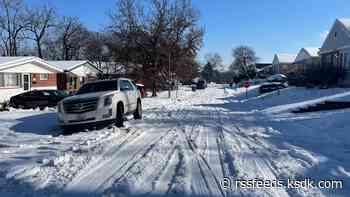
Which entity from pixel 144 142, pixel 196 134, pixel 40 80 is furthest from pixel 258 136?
pixel 40 80

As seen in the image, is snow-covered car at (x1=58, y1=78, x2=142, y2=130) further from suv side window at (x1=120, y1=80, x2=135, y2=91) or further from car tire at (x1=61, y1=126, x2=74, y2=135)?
suv side window at (x1=120, y1=80, x2=135, y2=91)

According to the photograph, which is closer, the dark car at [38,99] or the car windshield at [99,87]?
the car windshield at [99,87]

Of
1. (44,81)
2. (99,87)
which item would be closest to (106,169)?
(99,87)

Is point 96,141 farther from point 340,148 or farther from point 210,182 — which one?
point 340,148

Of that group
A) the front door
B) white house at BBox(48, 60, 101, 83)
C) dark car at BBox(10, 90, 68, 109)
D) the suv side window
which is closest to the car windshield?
the suv side window

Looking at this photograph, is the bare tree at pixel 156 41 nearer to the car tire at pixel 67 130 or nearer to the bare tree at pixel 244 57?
the car tire at pixel 67 130

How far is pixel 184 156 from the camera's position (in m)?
7.38

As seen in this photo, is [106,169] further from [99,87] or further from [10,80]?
[10,80]

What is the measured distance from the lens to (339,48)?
31.7 m

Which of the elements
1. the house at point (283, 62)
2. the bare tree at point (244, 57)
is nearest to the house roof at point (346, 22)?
the house at point (283, 62)

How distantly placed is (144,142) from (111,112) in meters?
3.15

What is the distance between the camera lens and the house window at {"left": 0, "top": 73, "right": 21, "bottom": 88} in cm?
2802

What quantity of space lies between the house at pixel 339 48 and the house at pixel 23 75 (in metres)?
27.7

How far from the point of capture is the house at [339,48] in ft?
93.6
